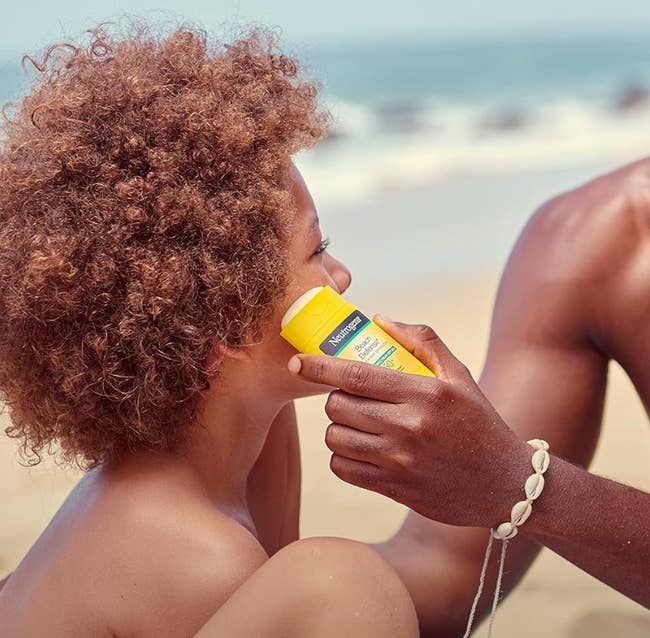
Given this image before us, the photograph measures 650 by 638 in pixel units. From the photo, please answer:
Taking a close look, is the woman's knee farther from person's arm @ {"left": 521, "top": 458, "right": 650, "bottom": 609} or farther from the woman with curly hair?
person's arm @ {"left": 521, "top": 458, "right": 650, "bottom": 609}

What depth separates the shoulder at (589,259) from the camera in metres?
2.00

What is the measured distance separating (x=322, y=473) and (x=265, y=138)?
66.9 inches

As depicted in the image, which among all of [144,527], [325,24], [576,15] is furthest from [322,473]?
[576,15]

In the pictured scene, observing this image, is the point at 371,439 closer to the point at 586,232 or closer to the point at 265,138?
the point at 265,138

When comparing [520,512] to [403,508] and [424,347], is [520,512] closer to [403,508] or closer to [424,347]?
[424,347]

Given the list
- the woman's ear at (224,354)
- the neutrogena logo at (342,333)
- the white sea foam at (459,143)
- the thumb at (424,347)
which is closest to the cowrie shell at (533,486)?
the thumb at (424,347)

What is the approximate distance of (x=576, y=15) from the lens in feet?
44.4

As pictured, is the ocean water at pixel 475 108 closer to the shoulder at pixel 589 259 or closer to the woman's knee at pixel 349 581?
the shoulder at pixel 589 259

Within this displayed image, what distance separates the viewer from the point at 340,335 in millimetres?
1402

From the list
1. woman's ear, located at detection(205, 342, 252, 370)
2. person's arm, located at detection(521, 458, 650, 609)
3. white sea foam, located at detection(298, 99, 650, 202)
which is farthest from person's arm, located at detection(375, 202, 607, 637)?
white sea foam, located at detection(298, 99, 650, 202)

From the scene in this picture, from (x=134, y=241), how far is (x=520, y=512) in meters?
0.58

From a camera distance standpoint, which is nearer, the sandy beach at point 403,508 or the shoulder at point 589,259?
the shoulder at point 589,259

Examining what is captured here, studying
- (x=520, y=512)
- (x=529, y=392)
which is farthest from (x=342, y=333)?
(x=529, y=392)

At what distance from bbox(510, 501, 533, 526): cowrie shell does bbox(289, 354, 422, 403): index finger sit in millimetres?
218
